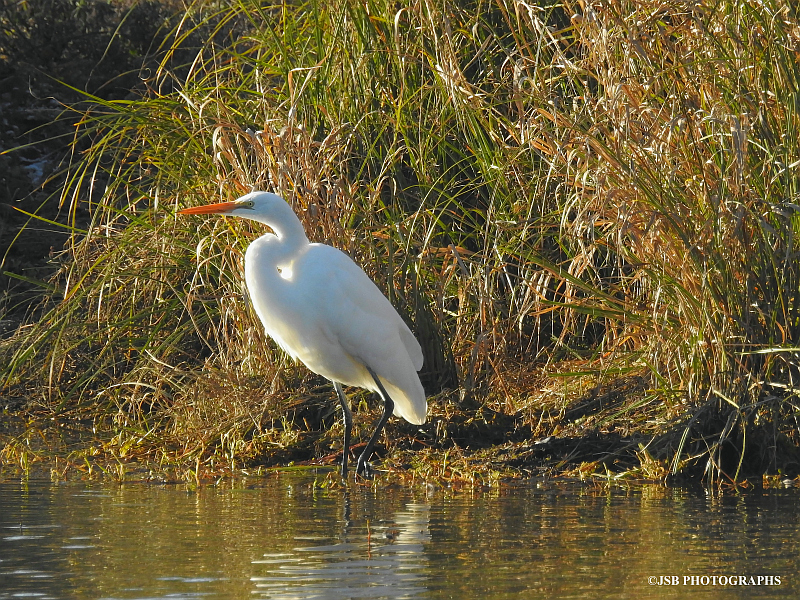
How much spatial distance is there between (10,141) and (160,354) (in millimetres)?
3382

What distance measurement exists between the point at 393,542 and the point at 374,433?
4.90 feet

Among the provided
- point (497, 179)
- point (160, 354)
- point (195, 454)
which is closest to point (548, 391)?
point (497, 179)

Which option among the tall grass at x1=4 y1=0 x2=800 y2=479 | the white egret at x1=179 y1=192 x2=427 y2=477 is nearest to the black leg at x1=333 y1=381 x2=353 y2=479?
the white egret at x1=179 y1=192 x2=427 y2=477

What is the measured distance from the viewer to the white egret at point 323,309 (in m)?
4.42

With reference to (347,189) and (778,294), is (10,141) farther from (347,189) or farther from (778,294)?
(778,294)

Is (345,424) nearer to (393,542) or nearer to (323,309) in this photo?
(323,309)

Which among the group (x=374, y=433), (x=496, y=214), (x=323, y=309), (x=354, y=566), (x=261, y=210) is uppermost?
(x=496, y=214)

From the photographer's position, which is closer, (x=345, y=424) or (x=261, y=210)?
(x=261, y=210)

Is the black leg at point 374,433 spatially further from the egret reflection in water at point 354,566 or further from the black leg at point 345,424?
the egret reflection in water at point 354,566

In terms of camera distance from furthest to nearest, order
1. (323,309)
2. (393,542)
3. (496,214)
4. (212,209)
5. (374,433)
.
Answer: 1. (496,214)
2. (374,433)
3. (323,309)
4. (212,209)
5. (393,542)

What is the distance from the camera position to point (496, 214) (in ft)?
17.1

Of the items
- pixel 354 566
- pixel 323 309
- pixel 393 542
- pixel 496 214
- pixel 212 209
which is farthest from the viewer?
pixel 496 214

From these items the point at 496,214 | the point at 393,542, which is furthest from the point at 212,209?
the point at 393,542

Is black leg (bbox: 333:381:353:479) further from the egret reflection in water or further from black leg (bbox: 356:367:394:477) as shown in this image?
the egret reflection in water
